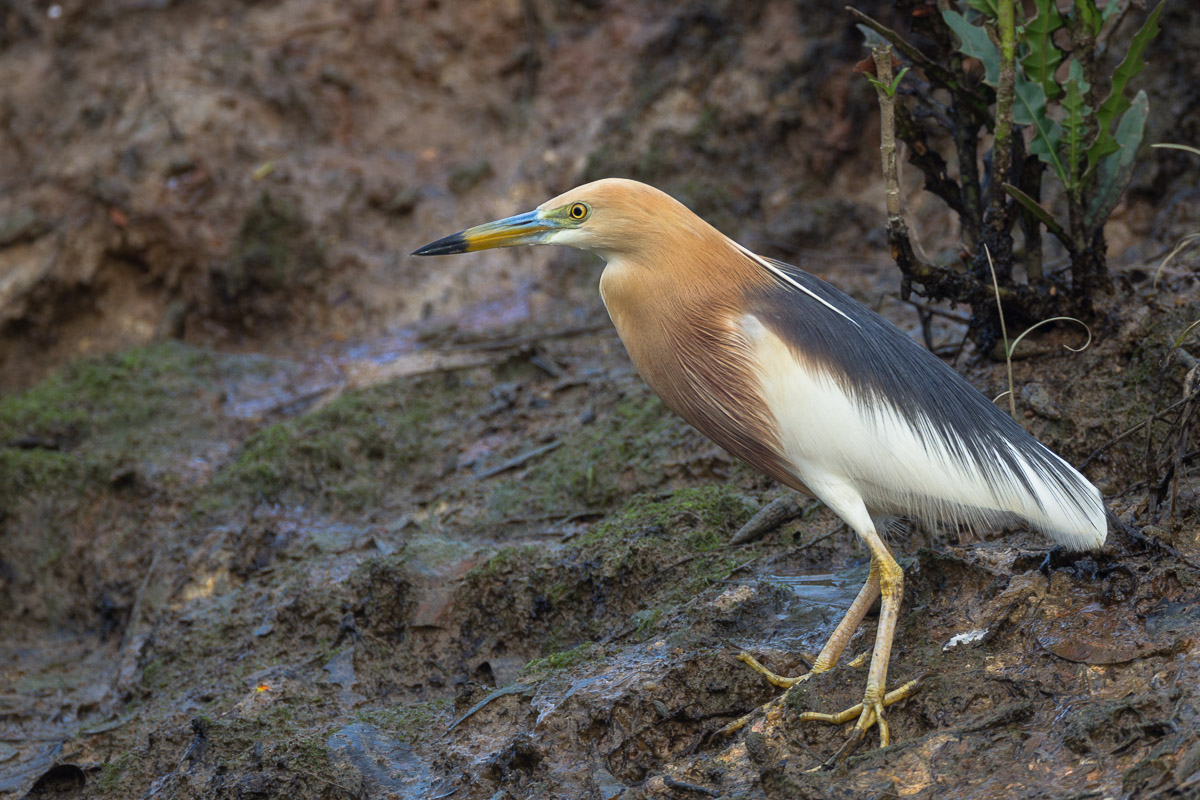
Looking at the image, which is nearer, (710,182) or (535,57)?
(710,182)

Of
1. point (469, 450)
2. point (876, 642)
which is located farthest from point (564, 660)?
point (469, 450)

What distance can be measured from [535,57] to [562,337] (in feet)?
11.2

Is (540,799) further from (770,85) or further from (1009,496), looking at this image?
(770,85)

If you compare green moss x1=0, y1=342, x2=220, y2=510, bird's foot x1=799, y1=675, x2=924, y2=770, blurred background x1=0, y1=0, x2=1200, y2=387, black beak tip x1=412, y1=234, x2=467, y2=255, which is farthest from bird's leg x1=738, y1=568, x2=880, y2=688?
green moss x1=0, y1=342, x2=220, y2=510

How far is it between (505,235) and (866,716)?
A: 6.16ft

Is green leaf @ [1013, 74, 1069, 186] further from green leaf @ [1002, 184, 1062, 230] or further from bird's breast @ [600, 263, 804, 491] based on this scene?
bird's breast @ [600, 263, 804, 491]

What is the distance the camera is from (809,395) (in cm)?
322

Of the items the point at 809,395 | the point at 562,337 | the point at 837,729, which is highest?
the point at 809,395

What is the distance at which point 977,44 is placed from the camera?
4.00m

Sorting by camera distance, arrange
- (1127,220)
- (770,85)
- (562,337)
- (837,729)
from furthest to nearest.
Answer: (770,85) < (562,337) < (1127,220) < (837,729)

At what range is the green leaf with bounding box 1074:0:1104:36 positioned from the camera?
Result: 3.87m

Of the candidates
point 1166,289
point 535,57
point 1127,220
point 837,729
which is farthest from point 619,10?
point 837,729

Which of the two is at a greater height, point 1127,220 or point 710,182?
point 1127,220

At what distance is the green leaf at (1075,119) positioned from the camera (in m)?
3.86
